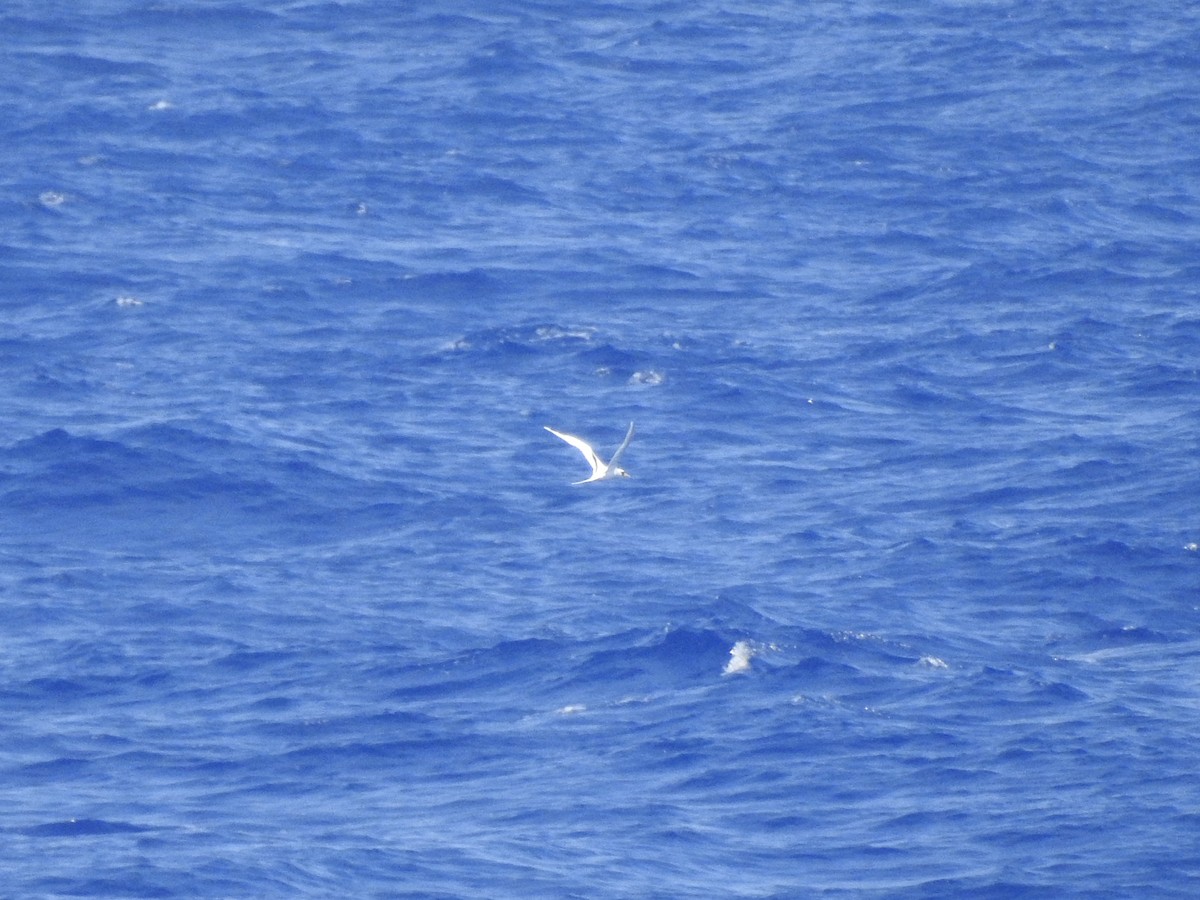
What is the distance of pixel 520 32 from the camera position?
81.4 meters

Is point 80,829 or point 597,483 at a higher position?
point 80,829

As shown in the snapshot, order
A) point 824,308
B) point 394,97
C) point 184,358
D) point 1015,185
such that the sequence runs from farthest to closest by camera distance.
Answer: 1. point 394,97
2. point 1015,185
3. point 824,308
4. point 184,358

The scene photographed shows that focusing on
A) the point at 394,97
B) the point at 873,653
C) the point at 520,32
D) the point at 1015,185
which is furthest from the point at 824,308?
the point at 520,32

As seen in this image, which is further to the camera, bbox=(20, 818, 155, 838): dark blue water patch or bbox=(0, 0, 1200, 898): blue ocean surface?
bbox=(0, 0, 1200, 898): blue ocean surface

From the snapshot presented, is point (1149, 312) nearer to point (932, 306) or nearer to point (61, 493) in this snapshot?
point (932, 306)

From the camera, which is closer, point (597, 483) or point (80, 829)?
point (80, 829)

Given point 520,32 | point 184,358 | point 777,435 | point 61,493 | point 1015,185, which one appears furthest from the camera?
point 520,32

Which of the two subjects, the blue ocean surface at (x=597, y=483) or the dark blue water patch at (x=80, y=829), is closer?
the dark blue water patch at (x=80, y=829)

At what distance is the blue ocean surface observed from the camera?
32.8 meters

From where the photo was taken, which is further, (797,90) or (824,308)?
(797,90)

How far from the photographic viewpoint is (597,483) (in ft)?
146

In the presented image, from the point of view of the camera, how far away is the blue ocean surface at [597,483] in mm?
32750

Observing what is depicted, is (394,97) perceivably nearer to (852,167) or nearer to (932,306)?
(852,167)

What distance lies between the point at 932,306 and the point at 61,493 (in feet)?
74.6
